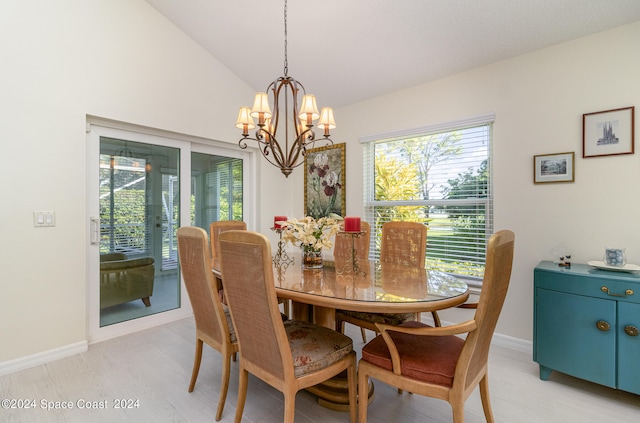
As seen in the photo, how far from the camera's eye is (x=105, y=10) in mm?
2736

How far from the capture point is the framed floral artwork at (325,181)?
391cm

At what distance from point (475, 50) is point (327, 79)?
1.53 meters

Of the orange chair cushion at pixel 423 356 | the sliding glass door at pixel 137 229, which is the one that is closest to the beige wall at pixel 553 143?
the orange chair cushion at pixel 423 356

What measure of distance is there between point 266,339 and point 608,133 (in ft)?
9.27

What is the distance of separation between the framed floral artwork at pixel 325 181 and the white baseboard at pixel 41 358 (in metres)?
2.82

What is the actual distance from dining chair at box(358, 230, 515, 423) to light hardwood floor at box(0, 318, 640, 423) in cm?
45

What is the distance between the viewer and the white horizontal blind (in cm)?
290

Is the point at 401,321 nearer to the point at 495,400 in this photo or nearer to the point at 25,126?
the point at 495,400

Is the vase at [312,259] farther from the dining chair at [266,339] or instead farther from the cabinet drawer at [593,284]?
the cabinet drawer at [593,284]

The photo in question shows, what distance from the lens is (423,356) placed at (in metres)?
1.43

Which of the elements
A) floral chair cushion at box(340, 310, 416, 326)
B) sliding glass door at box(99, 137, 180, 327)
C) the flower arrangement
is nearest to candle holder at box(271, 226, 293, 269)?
the flower arrangement

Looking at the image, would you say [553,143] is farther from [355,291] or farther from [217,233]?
[217,233]

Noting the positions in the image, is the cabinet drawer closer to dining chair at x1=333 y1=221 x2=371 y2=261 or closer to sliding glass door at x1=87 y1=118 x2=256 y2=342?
dining chair at x1=333 y1=221 x2=371 y2=261

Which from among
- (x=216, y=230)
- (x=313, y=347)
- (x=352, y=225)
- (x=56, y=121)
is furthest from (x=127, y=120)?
(x=313, y=347)
